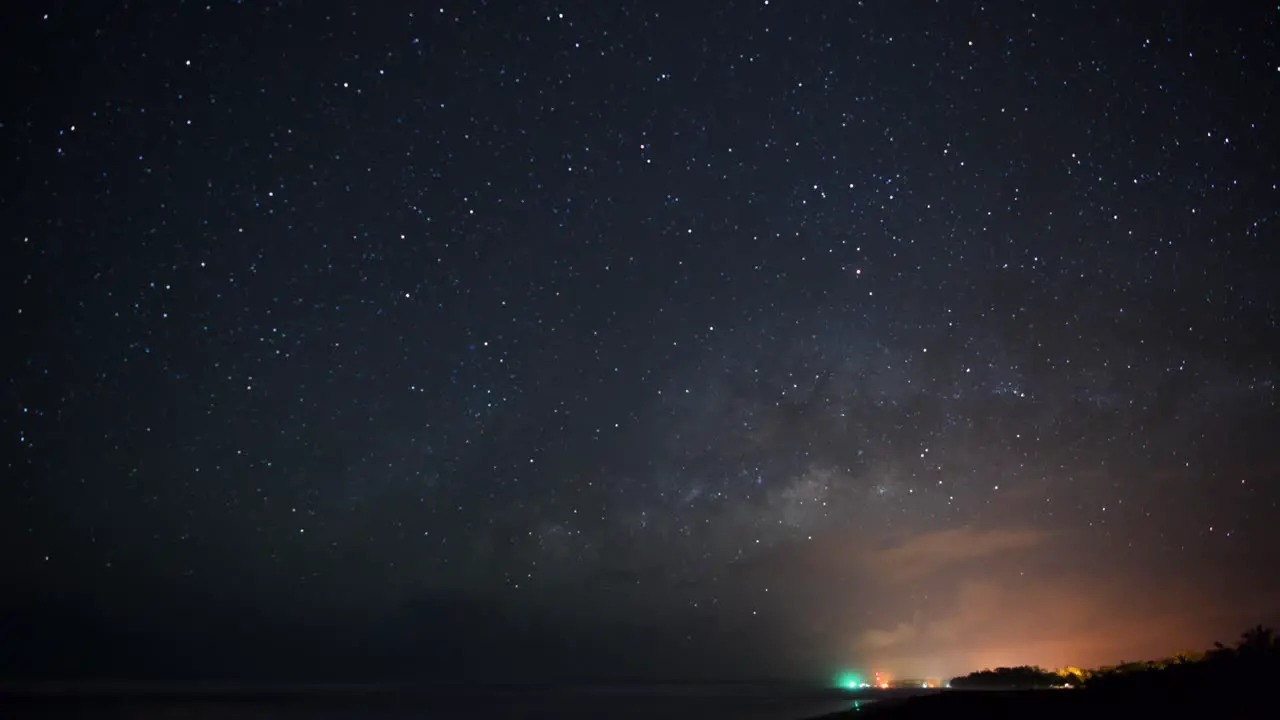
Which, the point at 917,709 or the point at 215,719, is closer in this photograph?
the point at 917,709

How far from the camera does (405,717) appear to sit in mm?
71750

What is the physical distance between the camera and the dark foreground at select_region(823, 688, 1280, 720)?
19547 mm

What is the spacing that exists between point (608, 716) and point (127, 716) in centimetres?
4971

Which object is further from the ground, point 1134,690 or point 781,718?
point 1134,690

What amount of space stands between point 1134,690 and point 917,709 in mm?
10343

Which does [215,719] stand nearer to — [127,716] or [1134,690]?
[127,716]

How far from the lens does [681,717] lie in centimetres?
6881

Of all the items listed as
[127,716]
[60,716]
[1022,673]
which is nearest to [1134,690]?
[1022,673]

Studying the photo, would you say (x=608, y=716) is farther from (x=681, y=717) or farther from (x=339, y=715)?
(x=339, y=715)

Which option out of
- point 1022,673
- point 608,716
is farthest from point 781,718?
point 1022,673

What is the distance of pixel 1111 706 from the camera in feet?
75.9

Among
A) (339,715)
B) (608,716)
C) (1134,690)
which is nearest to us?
(1134,690)

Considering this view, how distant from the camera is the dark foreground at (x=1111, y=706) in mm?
19547

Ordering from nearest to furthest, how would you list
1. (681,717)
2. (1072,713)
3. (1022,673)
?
(1072,713), (681,717), (1022,673)
